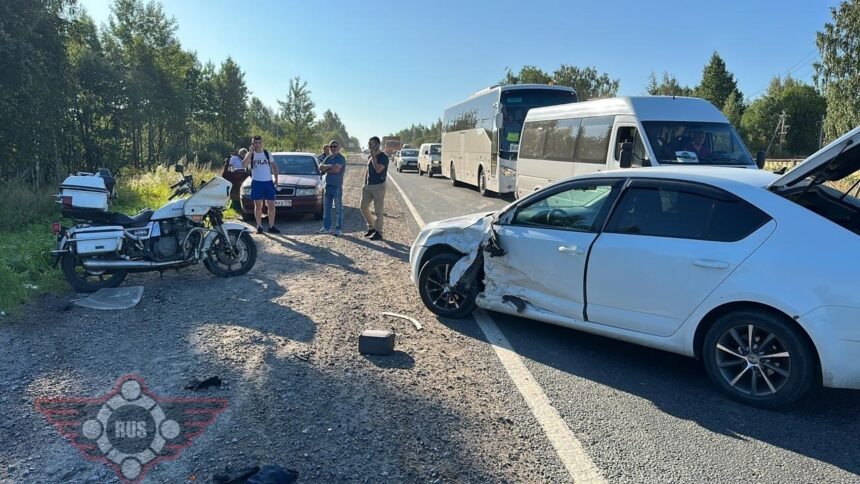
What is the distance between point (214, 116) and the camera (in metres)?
44.4

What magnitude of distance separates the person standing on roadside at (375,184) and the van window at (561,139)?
436 cm

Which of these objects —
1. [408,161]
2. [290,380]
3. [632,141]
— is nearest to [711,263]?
[290,380]

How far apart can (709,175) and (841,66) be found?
1996 inches

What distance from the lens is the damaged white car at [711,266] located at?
3.44m

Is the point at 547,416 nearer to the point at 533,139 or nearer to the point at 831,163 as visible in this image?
the point at 831,163

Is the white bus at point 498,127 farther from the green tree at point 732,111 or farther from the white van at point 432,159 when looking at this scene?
the green tree at point 732,111

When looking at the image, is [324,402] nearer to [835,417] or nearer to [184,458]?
[184,458]

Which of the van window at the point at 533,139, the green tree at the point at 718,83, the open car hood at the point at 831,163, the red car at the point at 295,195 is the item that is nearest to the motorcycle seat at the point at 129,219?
the red car at the point at 295,195

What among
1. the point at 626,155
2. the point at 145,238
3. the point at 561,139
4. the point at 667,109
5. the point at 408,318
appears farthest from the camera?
the point at 561,139

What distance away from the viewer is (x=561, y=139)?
12562mm

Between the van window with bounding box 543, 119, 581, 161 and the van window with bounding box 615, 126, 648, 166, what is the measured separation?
5.23 feet

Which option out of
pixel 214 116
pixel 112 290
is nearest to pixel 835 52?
pixel 214 116

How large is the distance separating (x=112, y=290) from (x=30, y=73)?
1084 centimetres

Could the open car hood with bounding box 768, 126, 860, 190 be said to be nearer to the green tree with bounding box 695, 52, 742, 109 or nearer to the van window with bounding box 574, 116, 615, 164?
the van window with bounding box 574, 116, 615, 164
